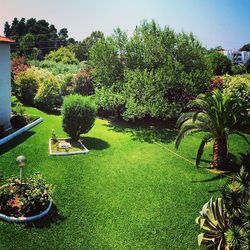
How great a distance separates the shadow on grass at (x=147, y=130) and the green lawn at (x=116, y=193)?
0.36m

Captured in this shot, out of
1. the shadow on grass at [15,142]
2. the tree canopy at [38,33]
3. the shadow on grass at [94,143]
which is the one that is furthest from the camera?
the tree canopy at [38,33]

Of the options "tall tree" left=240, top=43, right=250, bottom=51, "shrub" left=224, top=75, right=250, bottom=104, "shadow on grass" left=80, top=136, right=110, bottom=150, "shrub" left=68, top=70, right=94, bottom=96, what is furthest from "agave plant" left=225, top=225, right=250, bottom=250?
"tall tree" left=240, top=43, right=250, bottom=51

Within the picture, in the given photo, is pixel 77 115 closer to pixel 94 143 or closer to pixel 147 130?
pixel 94 143

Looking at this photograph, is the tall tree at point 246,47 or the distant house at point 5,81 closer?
the distant house at point 5,81

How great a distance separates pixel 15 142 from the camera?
55.0 feet

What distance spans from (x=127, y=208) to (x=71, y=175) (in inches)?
130

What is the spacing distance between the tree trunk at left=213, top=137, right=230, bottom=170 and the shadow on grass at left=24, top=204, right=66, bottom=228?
791 cm

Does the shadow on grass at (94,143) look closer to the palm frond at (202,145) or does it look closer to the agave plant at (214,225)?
the palm frond at (202,145)

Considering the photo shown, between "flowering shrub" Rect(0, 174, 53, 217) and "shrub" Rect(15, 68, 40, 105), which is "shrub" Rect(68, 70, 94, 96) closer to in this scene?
"shrub" Rect(15, 68, 40, 105)

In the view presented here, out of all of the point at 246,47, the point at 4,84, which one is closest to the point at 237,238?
the point at 4,84

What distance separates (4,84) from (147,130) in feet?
31.5

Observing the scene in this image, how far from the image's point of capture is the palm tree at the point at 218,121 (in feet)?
46.0

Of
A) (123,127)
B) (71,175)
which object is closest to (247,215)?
(71,175)

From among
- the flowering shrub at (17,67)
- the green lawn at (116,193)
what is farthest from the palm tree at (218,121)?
the flowering shrub at (17,67)
